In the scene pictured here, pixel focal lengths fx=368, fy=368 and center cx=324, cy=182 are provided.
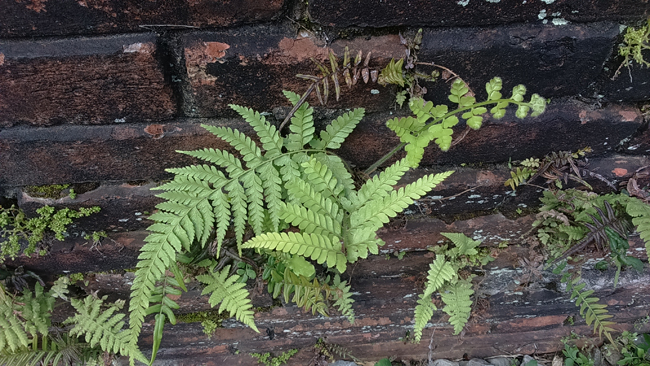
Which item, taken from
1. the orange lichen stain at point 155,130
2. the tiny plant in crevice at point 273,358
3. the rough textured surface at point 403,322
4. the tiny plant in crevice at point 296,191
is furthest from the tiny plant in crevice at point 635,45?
the tiny plant in crevice at point 273,358

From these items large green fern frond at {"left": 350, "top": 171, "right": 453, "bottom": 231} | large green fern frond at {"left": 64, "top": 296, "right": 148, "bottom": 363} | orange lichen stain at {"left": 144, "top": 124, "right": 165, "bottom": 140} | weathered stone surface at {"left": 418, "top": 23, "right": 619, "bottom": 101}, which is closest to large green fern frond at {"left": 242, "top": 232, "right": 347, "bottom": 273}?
large green fern frond at {"left": 350, "top": 171, "right": 453, "bottom": 231}

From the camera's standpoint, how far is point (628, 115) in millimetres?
1573

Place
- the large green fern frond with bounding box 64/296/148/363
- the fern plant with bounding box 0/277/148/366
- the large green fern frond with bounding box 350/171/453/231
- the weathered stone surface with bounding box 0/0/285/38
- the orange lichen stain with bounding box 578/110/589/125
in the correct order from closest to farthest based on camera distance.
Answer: the weathered stone surface with bounding box 0/0/285/38 → the large green fern frond with bounding box 350/171/453/231 → the orange lichen stain with bounding box 578/110/589/125 → the fern plant with bounding box 0/277/148/366 → the large green fern frond with bounding box 64/296/148/363

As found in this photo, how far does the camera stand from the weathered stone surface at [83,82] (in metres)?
1.25

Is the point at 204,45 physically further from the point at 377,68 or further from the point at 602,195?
the point at 602,195

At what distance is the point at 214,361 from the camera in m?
2.86

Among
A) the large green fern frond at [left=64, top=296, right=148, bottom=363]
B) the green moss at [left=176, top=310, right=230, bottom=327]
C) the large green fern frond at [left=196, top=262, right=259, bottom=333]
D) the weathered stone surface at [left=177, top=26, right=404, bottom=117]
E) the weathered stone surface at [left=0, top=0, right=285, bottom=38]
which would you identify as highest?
the weathered stone surface at [left=0, top=0, right=285, bottom=38]

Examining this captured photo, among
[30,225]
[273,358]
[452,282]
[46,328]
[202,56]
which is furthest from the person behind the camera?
[273,358]

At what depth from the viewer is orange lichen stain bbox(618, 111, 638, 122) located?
5.16ft

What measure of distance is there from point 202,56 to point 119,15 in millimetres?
277

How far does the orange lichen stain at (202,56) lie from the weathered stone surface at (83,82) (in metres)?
0.11

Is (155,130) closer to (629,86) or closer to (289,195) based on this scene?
(289,195)

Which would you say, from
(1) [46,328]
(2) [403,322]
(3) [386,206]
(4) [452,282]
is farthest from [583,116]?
(1) [46,328]

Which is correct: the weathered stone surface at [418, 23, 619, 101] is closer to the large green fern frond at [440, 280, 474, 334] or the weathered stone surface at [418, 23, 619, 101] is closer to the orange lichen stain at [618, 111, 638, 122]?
the orange lichen stain at [618, 111, 638, 122]
